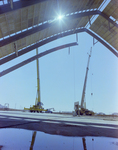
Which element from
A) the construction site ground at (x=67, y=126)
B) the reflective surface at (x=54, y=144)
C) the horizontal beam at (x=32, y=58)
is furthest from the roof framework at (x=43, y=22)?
the reflective surface at (x=54, y=144)

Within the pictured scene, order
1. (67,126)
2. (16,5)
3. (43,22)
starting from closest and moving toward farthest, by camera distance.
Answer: (67,126), (16,5), (43,22)

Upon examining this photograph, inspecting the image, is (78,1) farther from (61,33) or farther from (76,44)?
(76,44)

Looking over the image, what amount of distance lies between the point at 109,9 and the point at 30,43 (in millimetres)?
13726

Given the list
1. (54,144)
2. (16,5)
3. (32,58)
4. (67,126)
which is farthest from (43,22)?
(54,144)

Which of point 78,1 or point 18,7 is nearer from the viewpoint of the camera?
point 18,7

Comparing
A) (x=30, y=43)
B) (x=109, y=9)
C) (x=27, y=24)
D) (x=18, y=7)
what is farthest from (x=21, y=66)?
(x=109, y=9)

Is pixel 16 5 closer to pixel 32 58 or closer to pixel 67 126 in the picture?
pixel 67 126

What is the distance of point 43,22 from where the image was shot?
1639 centimetres

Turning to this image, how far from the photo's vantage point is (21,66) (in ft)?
74.1

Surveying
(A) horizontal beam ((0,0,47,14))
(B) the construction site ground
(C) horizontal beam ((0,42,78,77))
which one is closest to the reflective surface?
(B) the construction site ground

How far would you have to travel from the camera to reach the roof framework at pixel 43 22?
42.5 ft

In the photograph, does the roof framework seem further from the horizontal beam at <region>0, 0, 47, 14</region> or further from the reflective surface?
the reflective surface

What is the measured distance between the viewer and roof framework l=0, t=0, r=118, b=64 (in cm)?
1294

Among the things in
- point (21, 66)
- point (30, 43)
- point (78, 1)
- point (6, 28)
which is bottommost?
point (21, 66)
